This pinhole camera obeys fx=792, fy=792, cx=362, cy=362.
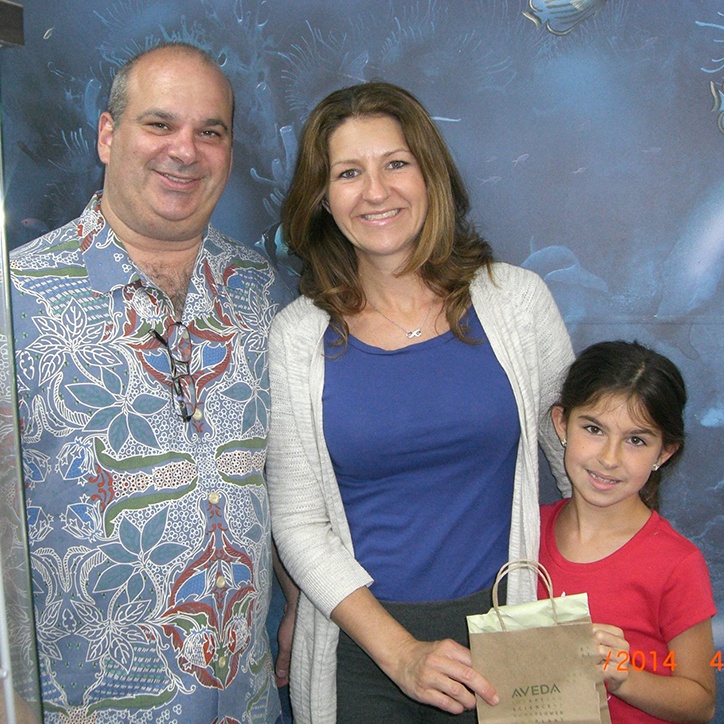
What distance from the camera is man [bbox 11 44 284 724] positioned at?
165cm

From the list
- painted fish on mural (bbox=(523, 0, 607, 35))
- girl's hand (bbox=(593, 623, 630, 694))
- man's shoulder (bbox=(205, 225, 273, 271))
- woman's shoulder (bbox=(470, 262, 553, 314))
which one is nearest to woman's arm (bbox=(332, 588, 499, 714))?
girl's hand (bbox=(593, 623, 630, 694))

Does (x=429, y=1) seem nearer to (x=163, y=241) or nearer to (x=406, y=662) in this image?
(x=163, y=241)


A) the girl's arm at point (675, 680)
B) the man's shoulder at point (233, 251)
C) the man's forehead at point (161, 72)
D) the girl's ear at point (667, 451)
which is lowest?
the girl's arm at point (675, 680)

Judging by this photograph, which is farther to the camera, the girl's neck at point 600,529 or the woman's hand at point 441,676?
the girl's neck at point 600,529

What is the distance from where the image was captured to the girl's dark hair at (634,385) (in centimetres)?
175

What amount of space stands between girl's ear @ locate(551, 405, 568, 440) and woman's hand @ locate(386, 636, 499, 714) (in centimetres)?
56

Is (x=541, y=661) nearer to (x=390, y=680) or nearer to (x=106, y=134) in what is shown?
(x=390, y=680)

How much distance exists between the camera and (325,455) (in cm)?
184

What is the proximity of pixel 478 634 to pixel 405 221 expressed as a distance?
0.93m

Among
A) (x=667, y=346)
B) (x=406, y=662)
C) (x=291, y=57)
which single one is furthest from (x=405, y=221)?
(x=406, y=662)

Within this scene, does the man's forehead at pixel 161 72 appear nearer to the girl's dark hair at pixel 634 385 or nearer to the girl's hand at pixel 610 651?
the girl's dark hair at pixel 634 385

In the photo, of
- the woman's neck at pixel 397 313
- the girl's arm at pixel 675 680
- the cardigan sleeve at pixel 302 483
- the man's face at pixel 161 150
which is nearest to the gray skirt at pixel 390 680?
the cardigan sleeve at pixel 302 483
